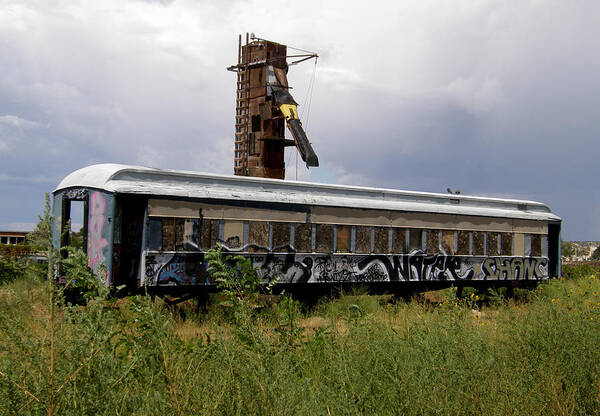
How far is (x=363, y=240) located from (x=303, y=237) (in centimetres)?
175

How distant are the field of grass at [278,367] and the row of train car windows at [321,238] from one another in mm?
5249

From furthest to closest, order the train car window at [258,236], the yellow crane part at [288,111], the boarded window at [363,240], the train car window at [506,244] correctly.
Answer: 1. the yellow crane part at [288,111]
2. the train car window at [506,244]
3. the boarded window at [363,240]
4. the train car window at [258,236]

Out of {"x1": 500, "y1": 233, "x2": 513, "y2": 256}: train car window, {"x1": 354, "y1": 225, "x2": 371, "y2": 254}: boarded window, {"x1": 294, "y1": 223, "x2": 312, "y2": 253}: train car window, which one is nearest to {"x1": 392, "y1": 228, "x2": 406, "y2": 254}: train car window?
{"x1": 354, "y1": 225, "x2": 371, "y2": 254}: boarded window

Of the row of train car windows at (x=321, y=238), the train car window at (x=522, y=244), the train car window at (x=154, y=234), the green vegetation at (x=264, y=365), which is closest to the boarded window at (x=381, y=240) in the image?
the row of train car windows at (x=321, y=238)

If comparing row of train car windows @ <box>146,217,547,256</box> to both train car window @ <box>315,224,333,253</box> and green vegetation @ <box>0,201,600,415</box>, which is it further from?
green vegetation @ <box>0,201,600,415</box>

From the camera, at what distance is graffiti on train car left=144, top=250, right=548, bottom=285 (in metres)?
10.9

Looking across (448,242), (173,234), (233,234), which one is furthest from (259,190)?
(448,242)

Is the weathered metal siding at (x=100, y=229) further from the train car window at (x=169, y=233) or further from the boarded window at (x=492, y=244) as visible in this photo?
the boarded window at (x=492, y=244)

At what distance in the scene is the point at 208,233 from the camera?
11.4 metres

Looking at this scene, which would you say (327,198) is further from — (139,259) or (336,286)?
(139,259)

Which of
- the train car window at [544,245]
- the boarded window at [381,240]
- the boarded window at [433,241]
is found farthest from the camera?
the train car window at [544,245]

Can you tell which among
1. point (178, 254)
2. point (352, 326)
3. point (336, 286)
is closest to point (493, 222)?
point (336, 286)

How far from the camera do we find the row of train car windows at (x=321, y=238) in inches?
434

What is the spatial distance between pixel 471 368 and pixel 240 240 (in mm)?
7620
